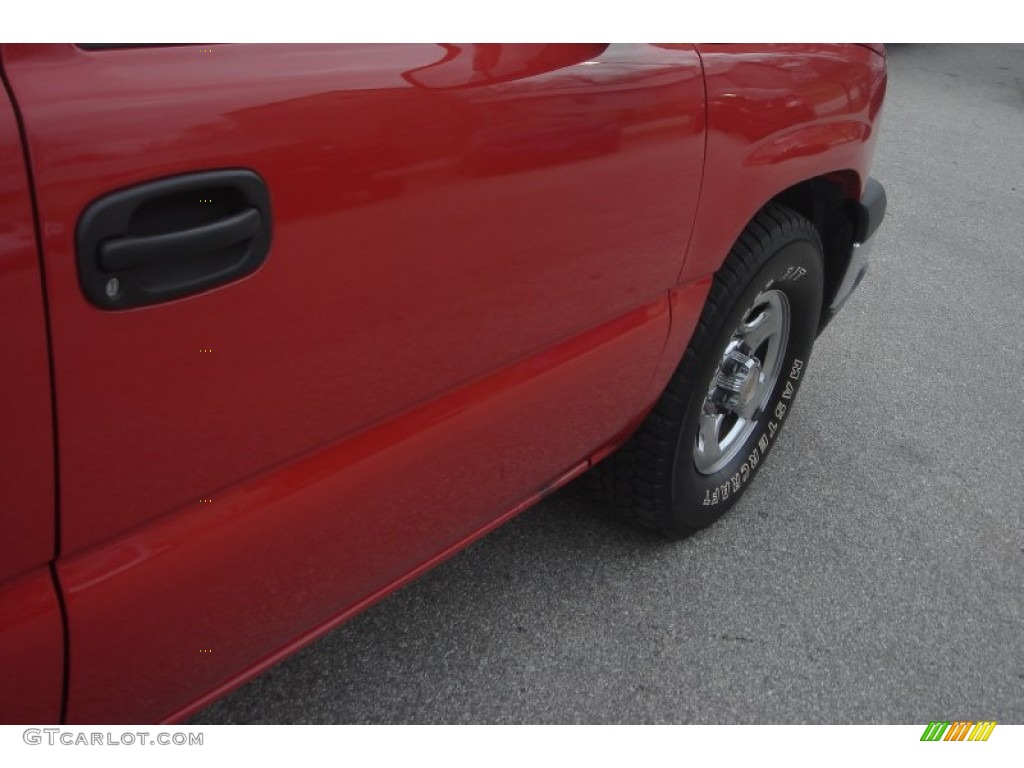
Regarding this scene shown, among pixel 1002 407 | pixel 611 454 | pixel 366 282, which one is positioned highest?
pixel 366 282

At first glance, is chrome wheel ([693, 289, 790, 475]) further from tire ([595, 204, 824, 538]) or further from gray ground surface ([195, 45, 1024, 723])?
gray ground surface ([195, 45, 1024, 723])

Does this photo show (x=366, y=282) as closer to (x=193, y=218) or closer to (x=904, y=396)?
(x=193, y=218)

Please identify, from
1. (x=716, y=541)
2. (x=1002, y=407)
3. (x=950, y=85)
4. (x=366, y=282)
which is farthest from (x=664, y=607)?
(x=950, y=85)

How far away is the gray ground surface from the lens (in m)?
2.07

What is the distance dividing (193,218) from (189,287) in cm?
7

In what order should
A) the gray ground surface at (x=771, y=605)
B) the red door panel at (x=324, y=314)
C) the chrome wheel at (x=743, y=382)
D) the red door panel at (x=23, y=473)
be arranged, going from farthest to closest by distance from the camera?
1. the chrome wheel at (x=743, y=382)
2. the gray ground surface at (x=771, y=605)
3. the red door panel at (x=324, y=314)
4. the red door panel at (x=23, y=473)

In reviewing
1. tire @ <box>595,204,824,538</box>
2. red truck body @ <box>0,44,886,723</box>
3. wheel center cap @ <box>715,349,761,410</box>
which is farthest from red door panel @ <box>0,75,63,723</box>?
wheel center cap @ <box>715,349,761,410</box>

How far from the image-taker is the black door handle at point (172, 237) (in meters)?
1.02

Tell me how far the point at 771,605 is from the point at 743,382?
0.53 metres

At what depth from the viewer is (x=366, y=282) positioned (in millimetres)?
1311
